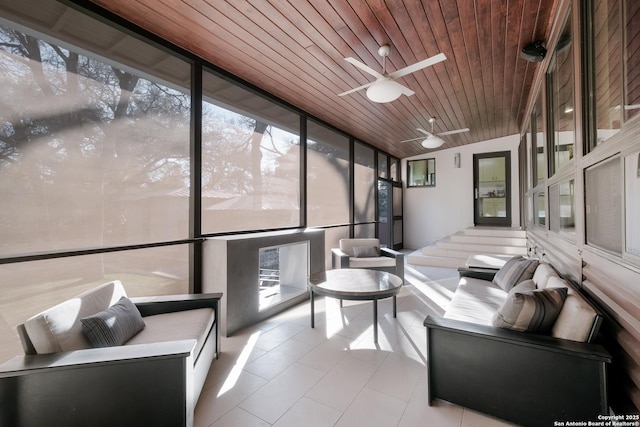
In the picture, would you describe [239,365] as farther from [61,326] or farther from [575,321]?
[575,321]

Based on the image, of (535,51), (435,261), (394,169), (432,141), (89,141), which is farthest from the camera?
(394,169)

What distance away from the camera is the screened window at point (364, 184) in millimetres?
6319

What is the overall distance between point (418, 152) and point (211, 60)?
664 centimetres

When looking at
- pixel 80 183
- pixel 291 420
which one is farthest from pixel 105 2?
pixel 291 420

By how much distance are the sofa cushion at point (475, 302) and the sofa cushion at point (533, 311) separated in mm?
428

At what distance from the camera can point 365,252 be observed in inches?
178

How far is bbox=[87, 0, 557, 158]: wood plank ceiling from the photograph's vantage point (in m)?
2.34

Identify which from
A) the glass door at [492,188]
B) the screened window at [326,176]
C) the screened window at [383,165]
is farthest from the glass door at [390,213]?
the glass door at [492,188]

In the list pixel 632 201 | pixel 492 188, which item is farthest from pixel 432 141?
pixel 632 201

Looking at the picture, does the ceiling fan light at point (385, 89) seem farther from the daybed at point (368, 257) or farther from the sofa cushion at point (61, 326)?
the sofa cushion at point (61, 326)

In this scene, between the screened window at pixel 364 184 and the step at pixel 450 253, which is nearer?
the step at pixel 450 253

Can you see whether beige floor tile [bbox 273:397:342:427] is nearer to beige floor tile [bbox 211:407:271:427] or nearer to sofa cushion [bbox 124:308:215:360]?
beige floor tile [bbox 211:407:271:427]

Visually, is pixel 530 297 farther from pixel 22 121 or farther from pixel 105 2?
pixel 105 2

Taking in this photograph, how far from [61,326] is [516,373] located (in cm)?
251
